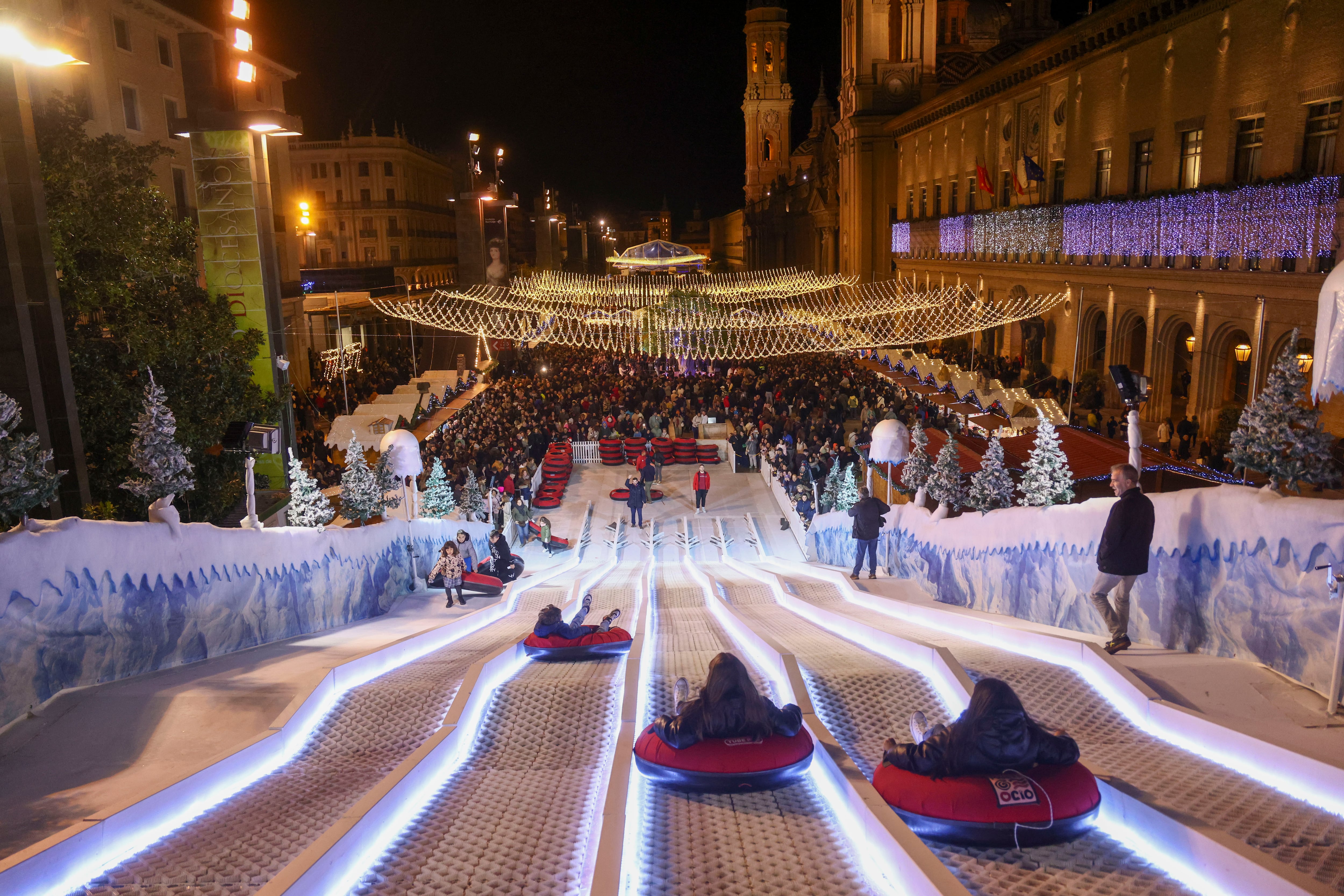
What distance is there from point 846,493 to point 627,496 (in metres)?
5.01

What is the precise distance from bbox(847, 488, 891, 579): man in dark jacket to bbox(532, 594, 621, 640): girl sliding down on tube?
3.70 m

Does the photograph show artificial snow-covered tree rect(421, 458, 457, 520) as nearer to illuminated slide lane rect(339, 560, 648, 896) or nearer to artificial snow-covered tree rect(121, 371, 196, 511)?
artificial snow-covered tree rect(121, 371, 196, 511)

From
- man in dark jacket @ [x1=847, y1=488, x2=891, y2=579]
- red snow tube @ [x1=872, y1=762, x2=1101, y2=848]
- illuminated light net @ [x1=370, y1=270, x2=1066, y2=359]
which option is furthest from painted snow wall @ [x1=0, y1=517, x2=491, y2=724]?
illuminated light net @ [x1=370, y1=270, x2=1066, y2=359]

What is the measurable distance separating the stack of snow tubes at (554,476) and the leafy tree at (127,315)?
6579mm

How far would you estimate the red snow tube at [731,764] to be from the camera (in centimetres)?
381

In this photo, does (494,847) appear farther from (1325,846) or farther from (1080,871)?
(1325,846)

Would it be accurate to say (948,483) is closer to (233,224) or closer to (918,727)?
(918,727)

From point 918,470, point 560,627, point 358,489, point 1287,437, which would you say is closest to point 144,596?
point 560,627

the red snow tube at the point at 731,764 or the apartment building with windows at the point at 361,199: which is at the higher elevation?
the apartment building with windows at the point at 361,199

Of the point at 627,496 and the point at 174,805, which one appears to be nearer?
the point at 174,805

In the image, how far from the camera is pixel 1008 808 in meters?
3.27

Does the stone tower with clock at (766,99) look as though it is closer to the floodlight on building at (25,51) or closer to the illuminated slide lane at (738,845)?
the floodlight on building at (25,51)

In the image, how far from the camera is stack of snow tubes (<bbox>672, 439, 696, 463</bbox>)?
19656 mm

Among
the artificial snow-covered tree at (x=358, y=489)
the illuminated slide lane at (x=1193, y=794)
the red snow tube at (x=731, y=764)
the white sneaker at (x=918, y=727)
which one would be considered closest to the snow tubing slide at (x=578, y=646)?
the illuminated slide lane at (x=1193, y=794)
